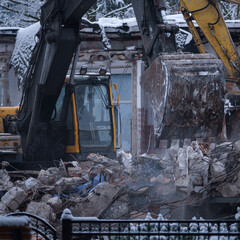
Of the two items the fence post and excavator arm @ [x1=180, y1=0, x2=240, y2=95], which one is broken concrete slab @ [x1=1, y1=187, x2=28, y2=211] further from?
excavator arm @ [x1=180, y1=0, x2=240, y2=95]

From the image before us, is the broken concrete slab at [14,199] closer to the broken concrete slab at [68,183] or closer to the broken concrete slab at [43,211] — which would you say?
the broken concrete slab at [43,211]

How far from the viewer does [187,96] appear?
13.4 ft

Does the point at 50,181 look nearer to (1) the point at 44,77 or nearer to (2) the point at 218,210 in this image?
(1) the point at 44,77

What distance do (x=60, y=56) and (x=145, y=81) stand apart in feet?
7.52

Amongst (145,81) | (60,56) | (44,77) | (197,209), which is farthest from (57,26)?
(197,209)

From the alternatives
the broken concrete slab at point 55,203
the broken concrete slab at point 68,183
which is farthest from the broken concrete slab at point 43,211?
the broken concrete slab at point 68,183

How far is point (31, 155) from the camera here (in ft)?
25.4

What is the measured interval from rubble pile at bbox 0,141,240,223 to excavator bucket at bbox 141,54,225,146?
155 centimetres

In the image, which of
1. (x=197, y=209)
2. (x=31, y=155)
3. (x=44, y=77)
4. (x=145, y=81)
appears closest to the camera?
(x=145, y=81)

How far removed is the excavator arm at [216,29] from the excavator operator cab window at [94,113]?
3.02m

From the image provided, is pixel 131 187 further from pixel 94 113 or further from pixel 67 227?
pixel 67 227

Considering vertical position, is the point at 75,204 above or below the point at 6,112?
below

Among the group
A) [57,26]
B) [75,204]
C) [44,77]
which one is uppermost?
[57,26]

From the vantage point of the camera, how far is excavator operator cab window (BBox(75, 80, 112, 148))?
26.8ft
